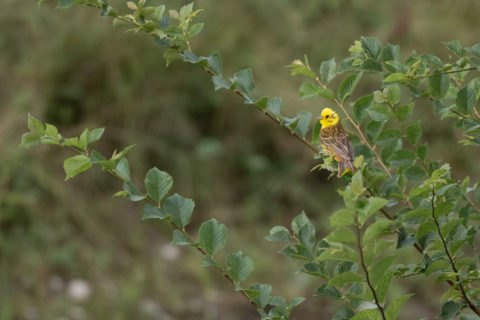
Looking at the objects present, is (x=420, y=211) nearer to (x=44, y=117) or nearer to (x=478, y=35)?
(x=44, y=117)

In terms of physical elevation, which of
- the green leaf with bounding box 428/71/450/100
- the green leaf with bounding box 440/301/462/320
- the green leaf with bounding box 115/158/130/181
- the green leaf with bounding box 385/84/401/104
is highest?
the green leaf with bounding box 428/71/450/100

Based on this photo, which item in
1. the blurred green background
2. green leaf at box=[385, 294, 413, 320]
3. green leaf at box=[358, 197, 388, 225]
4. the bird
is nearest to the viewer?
green leaf at box=[358, 197, 388, 225]

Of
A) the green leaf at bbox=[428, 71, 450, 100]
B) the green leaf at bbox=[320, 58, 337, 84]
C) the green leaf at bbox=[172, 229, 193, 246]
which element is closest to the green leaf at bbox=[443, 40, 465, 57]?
the green leaf at bbox=[428, 71, 450, 100]

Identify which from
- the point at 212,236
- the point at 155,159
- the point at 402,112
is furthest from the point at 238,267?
the point at 155,159

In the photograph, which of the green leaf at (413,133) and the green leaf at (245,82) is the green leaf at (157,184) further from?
the green leaf at (413,133)

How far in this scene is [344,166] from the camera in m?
0.67

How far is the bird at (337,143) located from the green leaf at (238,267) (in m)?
0.13

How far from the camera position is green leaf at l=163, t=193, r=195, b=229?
2.10ft

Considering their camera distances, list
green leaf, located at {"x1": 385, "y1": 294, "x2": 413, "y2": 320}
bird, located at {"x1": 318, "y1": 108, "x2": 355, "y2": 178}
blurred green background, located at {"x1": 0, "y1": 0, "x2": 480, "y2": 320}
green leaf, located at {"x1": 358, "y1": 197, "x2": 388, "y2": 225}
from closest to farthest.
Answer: green leaf, located at {"x1": 358, "y1": 197, "x2": 388, "y2": 225}
green leaf, located at {"x1": 385, "y1": 294, "x2": 413, "y2": 320}
bird, located at {"x1": 318, "y1": 108, "x2": 355, "y2": 178}
blurred green background, located at {"x1": 0, "y1": 0, "x2": 480, "y2": 320}

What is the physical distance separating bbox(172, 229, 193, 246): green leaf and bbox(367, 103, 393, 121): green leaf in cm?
25

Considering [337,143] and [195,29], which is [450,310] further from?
[195,29]

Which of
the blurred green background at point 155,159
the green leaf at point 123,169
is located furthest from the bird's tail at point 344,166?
the blurred green background at point 155,159

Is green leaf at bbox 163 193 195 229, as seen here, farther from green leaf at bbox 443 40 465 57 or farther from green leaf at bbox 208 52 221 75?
green leaf at bbox 443 40 465 57

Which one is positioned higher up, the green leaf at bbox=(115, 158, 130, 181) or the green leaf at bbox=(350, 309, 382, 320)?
the green leaf at bbox=(115, 158, 130, 181)
